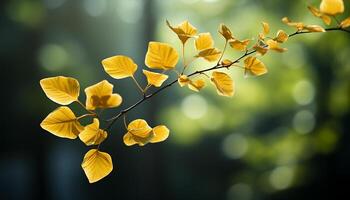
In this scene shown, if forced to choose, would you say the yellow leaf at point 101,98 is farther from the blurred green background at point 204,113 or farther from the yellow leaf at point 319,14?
the blurred green background at point 204,113

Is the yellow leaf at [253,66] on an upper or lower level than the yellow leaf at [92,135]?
upper

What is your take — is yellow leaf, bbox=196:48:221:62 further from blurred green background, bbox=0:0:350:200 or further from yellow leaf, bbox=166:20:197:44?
blurred green background, bbox=0:0:350:200

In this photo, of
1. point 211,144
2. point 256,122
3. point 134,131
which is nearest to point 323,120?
point 256,122

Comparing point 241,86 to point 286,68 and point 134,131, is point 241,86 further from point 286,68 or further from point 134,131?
point 134,131

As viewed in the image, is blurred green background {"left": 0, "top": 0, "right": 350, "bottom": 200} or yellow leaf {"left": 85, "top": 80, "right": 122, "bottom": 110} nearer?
yellow leaf {"left": 85, "top": 80, "right": 122, "bottom": 110}

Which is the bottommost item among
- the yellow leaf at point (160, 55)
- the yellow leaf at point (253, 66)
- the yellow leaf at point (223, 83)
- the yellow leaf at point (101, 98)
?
the yellow leaf at point (223, 83)

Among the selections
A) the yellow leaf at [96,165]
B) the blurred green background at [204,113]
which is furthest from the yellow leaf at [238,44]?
the blurred green background at [204,113]

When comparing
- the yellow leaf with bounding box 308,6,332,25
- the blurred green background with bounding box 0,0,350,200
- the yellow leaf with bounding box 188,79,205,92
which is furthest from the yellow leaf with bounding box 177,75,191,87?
the blurred green background with bounding box 0,0,350,200
